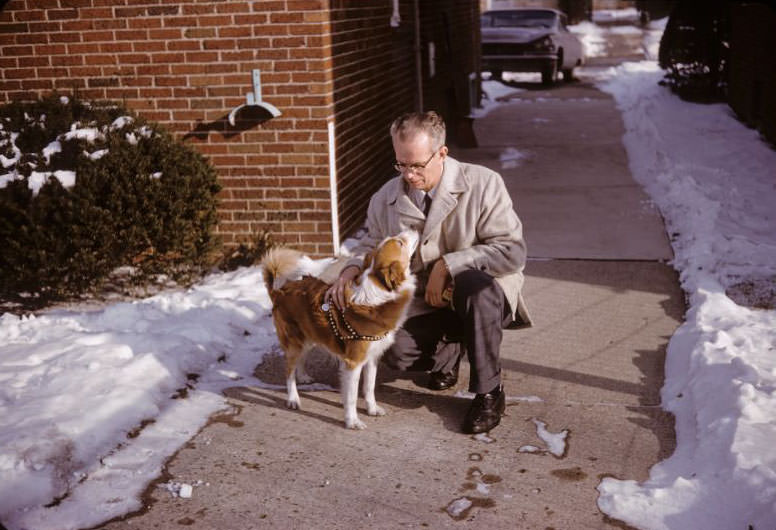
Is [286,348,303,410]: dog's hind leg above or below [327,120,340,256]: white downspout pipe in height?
below

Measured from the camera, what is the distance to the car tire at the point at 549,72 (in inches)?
739

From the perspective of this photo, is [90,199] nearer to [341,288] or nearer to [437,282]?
[341,288]

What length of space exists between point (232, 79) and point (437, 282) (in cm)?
325

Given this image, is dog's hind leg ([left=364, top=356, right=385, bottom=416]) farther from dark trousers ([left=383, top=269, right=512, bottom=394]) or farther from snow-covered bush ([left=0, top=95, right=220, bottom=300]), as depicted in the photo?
snow-covered bush ([left=0, top=95, right=220, bottom=300])

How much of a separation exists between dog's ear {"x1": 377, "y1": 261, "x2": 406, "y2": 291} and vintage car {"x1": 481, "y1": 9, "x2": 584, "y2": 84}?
1630 centimetres

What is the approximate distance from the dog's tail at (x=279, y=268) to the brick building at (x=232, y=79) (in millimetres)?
2448

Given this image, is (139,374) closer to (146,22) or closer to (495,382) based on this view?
(495,382)

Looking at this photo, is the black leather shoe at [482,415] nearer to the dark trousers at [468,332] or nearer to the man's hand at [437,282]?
the dark trousers at [468,332]

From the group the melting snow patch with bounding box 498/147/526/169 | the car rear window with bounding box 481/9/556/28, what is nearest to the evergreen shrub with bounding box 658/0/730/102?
the car rear window with bounding box 481/9/556/28

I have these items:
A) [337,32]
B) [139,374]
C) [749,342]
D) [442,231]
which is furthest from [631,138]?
[139,374]

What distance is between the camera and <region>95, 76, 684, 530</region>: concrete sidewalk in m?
3.33

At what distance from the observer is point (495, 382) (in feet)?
13.2

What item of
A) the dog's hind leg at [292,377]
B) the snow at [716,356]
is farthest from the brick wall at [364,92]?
the snow at [716,356]

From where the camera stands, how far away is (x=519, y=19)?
2062 cm
